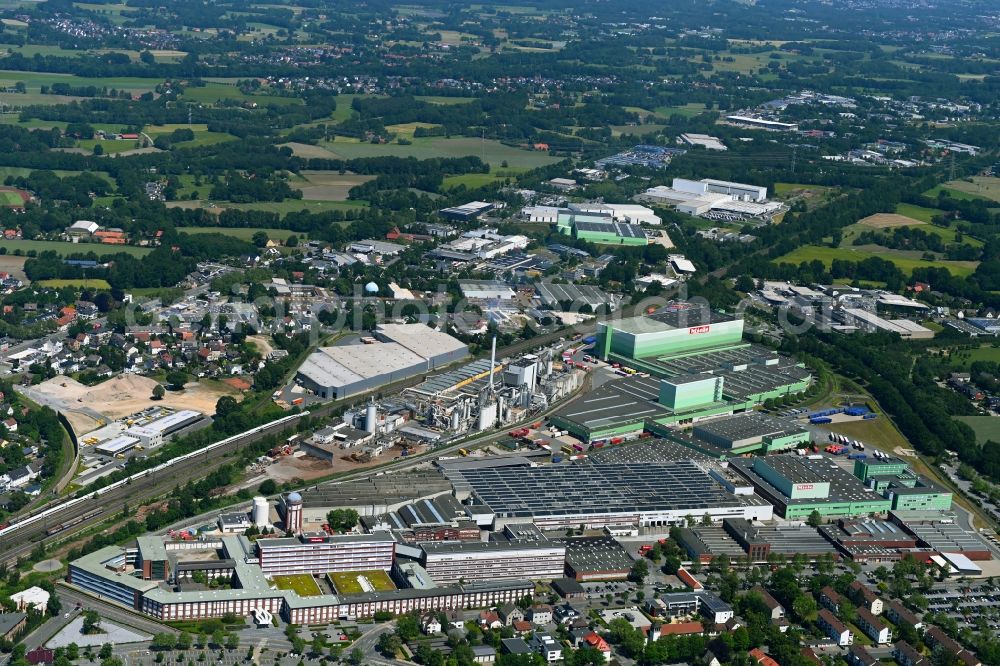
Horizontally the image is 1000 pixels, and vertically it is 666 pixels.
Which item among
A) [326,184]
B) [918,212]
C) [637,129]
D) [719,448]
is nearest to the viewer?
[719,448]

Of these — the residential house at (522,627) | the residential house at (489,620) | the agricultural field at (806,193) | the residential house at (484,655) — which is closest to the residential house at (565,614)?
the residential house at (522,627)

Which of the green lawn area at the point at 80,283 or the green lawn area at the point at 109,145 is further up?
the green lawn area at the point at 80,283

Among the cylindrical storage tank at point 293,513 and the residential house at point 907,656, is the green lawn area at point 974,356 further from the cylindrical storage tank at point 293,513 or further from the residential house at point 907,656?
the cylindrical storage tank at point 293,513

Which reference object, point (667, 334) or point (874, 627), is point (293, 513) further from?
point (667, 334)

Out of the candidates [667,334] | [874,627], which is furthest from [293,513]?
[667,334]

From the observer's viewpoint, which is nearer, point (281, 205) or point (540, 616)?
point (540, 616)

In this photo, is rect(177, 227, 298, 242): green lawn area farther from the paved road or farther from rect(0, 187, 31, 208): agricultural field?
the paved road
